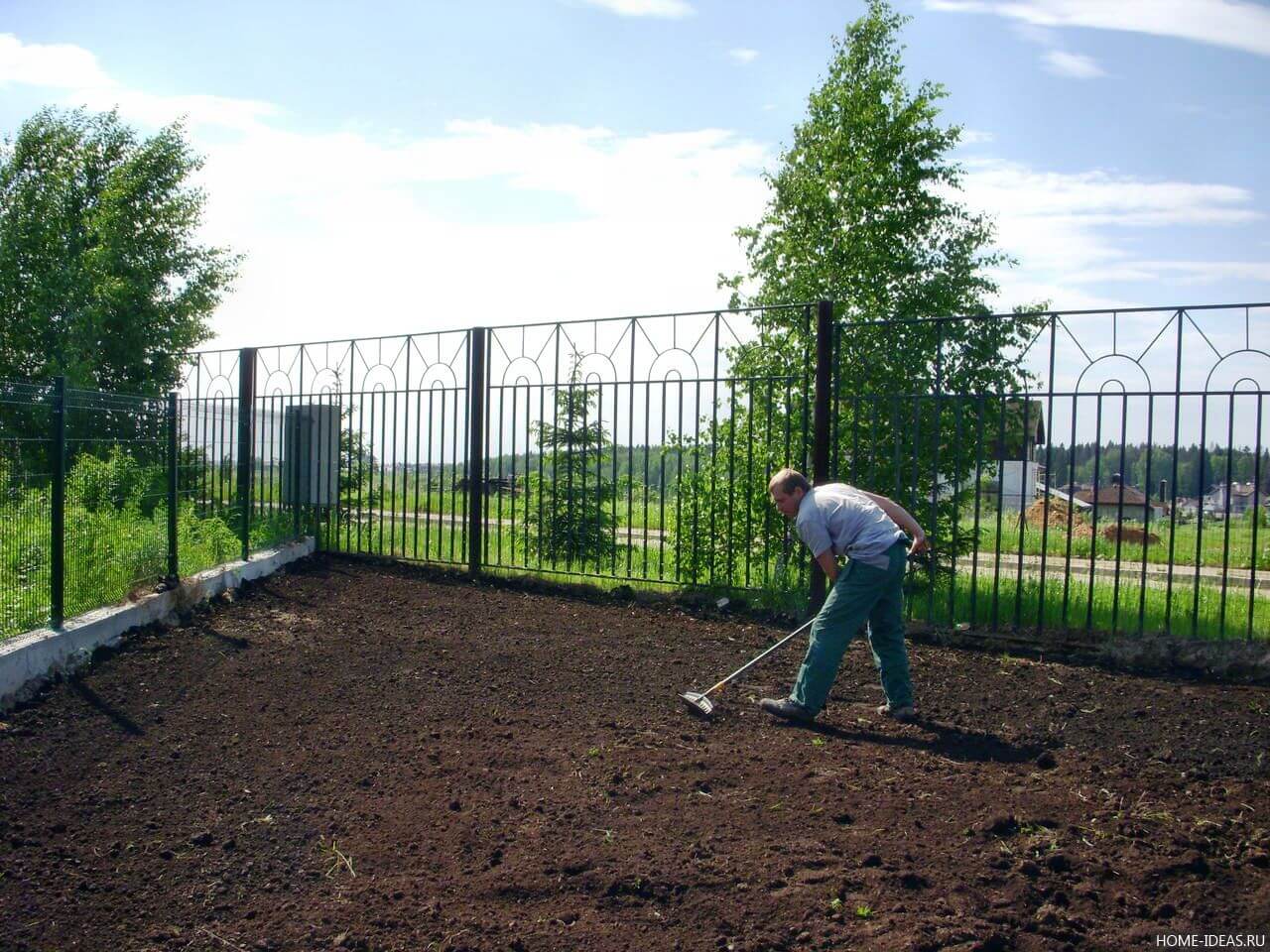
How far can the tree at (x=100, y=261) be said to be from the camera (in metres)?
14.9

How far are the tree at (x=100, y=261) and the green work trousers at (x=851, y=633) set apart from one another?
12.8 meters

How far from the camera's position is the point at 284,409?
1063cm

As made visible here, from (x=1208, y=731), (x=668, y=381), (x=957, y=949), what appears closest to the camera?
(x=957, y=949)

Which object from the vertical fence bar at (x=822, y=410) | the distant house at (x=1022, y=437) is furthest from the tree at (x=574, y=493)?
the distant house at (x=1022, y=437)

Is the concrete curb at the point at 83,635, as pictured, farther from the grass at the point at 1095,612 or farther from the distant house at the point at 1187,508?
the distant house at the point at 1187,508

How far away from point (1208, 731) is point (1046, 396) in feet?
7.88

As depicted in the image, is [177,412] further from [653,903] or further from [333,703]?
[653,903]

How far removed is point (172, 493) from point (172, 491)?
18 millimetres

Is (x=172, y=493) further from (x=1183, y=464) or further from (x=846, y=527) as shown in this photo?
(x=1183, y=464)

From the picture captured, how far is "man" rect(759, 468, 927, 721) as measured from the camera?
16.7ft

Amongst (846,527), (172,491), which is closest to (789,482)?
(846,527)

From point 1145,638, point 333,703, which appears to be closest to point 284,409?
point 333,703

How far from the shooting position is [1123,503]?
21.7ft

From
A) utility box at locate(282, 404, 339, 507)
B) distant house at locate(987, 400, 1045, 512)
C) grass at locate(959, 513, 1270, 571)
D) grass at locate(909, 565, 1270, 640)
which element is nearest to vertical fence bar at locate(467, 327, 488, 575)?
utility box at locate(282, 404, 339, 507)
